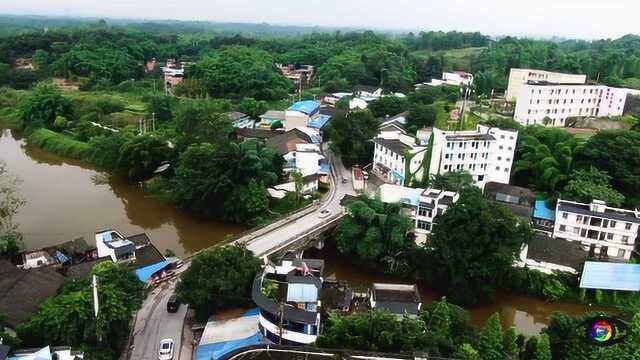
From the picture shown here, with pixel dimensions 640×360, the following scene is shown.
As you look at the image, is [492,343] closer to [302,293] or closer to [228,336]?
[302,293]

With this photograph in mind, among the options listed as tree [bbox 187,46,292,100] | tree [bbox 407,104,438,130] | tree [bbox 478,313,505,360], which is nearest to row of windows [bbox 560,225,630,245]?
tree [bbox 478,313,505,360]

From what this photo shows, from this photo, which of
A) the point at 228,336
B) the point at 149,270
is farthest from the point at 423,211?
the point at 149,270

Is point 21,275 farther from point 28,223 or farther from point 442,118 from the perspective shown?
point 442,118

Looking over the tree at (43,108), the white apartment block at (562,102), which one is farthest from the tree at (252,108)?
the white apartment block at (562,102)

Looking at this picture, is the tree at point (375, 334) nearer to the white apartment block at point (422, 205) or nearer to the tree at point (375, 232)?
the tree at point (375, 232)

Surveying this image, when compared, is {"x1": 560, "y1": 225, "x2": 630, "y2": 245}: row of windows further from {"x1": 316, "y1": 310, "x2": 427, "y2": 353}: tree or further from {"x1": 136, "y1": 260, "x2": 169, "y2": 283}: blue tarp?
{"x1": 136, "y1": 260, "x2": 169, "y2": 283}: blue tarp

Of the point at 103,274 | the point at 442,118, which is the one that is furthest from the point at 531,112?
the point at 103,274
